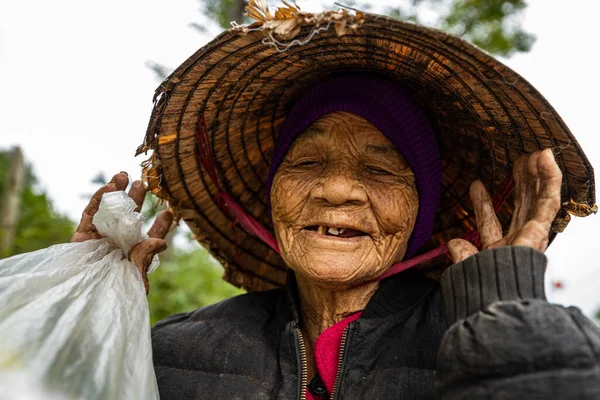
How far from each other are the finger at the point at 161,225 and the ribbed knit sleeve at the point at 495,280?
3.96 ft

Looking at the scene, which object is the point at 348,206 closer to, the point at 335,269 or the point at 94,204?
the point at 335,269

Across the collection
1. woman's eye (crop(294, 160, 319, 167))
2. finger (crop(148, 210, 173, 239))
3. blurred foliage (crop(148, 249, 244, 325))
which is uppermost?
blurred foliage (crop(148, 249, 244, 325))

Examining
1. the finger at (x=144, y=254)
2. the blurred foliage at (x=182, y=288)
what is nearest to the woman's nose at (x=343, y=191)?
the finger at (x=144, y=254)

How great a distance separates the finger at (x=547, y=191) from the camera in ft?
4.91

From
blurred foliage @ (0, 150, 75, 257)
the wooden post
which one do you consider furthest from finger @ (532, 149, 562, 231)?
blurred foliage @ (0, 150, 75, 257)

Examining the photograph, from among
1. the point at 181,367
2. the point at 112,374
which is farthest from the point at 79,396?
the point at 181,367

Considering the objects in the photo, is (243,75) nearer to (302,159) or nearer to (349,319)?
(302,159)

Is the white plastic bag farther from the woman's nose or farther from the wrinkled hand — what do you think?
the woman's nose

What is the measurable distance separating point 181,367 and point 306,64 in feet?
3.81

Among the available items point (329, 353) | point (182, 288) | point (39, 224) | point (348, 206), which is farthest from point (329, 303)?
point (39, 224)

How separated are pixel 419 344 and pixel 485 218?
442mm

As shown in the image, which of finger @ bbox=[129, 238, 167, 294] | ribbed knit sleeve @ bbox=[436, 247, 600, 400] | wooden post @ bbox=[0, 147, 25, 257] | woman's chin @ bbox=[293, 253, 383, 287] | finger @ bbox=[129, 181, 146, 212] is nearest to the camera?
ribbed knit sleeve @ bbox=[436, 247, 600, 400]

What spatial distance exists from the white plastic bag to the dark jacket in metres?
0.36

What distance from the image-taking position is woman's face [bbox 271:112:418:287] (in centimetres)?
187
